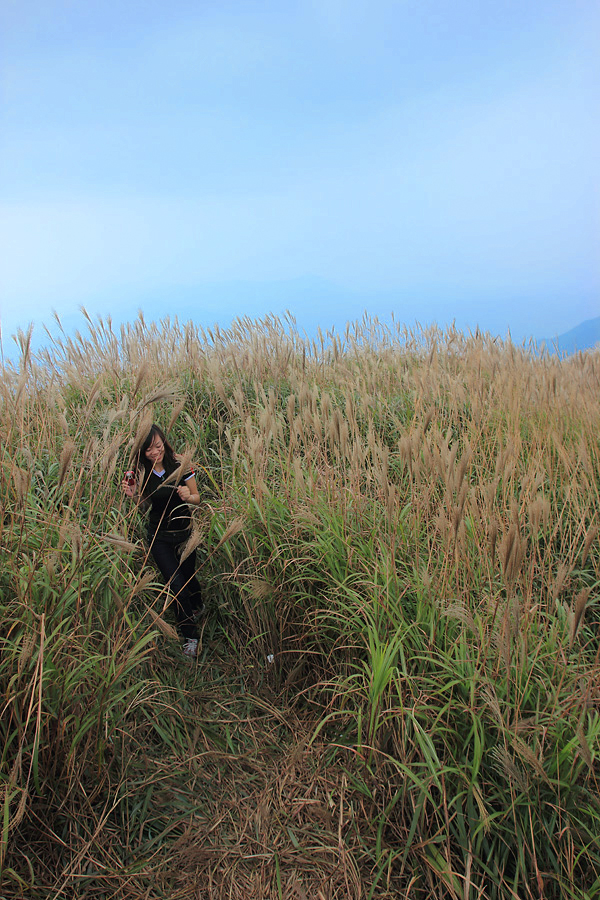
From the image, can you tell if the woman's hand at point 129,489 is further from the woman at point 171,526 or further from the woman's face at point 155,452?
the woman's face at point 155,452

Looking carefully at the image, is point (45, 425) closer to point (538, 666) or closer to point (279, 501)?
point (279, 501)

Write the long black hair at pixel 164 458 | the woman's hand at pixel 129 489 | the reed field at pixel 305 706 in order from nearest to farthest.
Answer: the reed field at pixel 305 706, the woman's hand at pixel 129 489, the long black hair at pixel 164 458

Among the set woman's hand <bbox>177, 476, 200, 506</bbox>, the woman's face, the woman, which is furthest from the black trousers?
the woman's face

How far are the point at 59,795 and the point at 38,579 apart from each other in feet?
2.33

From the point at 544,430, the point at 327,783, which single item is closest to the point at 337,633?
the point at 327,783

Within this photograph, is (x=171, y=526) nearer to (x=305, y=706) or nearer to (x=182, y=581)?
(x=182, y=581)

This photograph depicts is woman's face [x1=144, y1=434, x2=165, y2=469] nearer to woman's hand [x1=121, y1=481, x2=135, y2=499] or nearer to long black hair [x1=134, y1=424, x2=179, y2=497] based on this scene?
long black hair [x1=134, y1=424, x2=179, y2=497]

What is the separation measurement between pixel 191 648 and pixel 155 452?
100 centimetres

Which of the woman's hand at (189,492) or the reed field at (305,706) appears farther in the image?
the woman's hand at (189,492)

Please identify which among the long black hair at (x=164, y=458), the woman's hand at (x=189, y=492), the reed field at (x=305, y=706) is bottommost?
the reed field at (x=305, y=706)

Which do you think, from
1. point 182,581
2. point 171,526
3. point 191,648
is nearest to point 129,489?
point 171,526

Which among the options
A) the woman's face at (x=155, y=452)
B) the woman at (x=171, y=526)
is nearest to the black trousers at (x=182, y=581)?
the woman at (x=171, y=526)

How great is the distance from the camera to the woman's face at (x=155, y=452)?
2930 millimetres

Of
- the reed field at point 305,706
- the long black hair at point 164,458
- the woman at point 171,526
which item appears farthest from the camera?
the long black hair at point 164,458
